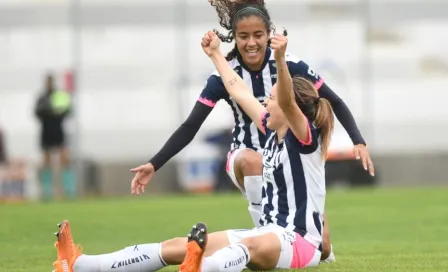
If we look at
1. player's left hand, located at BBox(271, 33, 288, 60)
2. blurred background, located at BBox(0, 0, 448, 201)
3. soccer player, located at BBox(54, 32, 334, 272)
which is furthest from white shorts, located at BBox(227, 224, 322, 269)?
blurred background, located at BBox(0, 0, 448, 201)

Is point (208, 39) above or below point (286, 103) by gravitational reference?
above

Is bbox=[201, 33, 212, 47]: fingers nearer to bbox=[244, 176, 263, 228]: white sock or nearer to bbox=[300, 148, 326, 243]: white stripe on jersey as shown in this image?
bbox=[244, 176, 263, 228]: white sock

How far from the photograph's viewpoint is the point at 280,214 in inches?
304

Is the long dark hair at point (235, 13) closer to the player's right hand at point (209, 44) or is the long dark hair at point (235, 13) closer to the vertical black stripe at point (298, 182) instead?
the player's right hand at point (209, 44)

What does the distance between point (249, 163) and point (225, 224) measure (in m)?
4.62

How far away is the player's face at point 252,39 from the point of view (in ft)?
27.9

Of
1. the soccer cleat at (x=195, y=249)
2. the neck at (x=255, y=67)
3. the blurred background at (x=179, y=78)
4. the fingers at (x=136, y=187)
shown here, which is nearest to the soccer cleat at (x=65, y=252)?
the fingers at (x=136, y=187)

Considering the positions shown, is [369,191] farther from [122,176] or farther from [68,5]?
[68,5]

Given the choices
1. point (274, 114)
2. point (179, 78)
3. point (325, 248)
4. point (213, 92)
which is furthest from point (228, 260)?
point (179, 78)

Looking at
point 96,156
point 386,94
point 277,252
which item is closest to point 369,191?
point 386,94

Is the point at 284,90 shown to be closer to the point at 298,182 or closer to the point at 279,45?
the point at 279,45

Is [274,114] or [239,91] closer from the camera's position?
[274,114]

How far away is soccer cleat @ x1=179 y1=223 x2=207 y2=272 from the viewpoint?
6801mm

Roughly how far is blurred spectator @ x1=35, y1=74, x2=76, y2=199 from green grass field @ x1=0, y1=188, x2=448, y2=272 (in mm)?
1484
